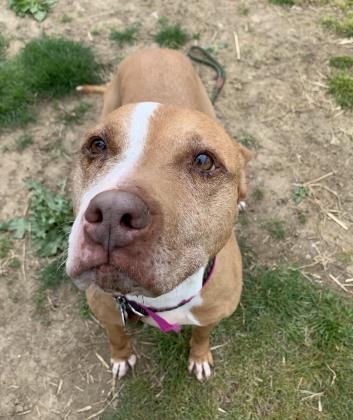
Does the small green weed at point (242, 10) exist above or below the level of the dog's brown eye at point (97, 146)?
below

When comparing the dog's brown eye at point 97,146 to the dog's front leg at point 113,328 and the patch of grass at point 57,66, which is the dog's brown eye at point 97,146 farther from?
the patch of grass at point 57,66

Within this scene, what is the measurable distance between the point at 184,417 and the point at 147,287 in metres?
2.03

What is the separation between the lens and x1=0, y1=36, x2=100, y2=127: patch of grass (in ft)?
16.6

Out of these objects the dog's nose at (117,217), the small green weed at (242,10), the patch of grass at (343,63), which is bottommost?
the patch of grass at (343,63)

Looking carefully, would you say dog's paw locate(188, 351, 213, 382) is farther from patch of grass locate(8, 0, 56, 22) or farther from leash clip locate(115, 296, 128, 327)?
patch of grass locate(8, 0, 56, 22)

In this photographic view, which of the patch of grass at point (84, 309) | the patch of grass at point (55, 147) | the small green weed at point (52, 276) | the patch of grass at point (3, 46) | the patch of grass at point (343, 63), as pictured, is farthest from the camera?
the patch of grass at point (3, 46)

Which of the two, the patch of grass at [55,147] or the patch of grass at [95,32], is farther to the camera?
the patch of grass at [95,32]

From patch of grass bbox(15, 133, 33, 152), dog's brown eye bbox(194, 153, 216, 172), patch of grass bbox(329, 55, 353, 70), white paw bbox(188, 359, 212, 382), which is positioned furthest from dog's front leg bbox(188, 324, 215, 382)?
patch of grass bbox(329, 55, 353, 70)

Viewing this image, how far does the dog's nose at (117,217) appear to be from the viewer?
5.71 feet

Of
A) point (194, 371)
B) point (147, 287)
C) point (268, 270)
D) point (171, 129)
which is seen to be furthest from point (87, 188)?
point (268, 270)

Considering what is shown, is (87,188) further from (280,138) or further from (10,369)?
(280,138)

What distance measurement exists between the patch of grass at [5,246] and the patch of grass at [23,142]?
1.02 m

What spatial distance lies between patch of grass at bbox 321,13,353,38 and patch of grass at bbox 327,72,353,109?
684mm

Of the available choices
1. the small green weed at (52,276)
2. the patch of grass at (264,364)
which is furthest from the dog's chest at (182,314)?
the small green weed at (52,276)
